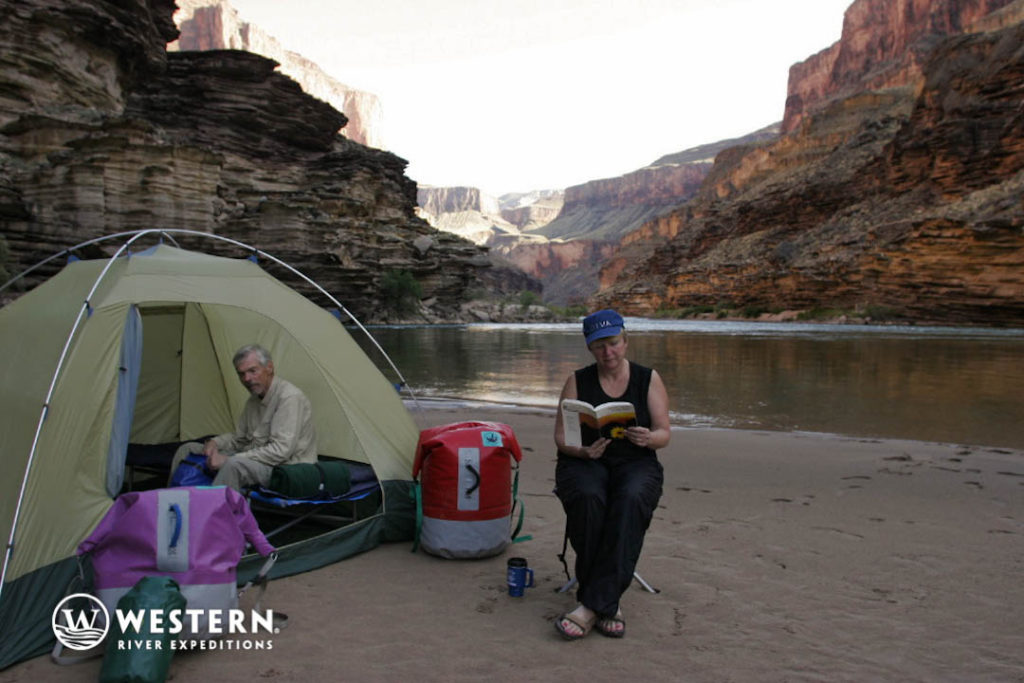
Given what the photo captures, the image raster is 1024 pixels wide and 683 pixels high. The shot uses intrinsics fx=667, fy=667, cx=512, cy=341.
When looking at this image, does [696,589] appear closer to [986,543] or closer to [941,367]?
[986,543]

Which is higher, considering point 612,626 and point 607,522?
point 607,522

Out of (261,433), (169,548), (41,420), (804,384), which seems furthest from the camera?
(804,384)

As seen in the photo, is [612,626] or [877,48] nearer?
[612,626]

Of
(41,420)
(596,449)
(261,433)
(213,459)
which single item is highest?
(41,420)

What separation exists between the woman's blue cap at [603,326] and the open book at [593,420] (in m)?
0.36

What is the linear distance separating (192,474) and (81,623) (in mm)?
1228

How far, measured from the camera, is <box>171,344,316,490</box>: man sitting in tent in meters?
4.30

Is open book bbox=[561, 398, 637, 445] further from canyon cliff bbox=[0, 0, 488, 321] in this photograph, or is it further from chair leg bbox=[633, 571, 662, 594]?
canyon cliff bbox=[0, 0, 488, 321]

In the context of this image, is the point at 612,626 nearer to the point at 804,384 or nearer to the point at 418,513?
the point at 418,513

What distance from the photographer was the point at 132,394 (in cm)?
416

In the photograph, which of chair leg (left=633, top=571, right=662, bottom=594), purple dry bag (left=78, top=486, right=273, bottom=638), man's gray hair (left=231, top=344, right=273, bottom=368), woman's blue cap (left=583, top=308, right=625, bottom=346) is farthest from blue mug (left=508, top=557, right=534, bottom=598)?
man's gray hair (left=231, top=344, right=273, bottom=368)

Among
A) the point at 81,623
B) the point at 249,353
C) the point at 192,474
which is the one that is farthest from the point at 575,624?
the point at 249,353

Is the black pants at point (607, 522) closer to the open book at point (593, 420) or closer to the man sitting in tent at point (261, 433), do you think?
the open book at point (593, 420)

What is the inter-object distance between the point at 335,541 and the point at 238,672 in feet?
4.68
